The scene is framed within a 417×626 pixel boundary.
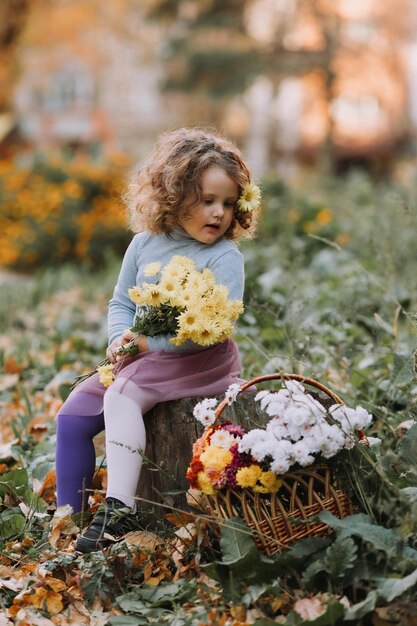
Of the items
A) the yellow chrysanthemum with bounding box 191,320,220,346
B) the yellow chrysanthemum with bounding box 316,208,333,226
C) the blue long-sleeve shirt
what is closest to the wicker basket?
the yellow chrysanthemum with bounding box 191,320,220,346

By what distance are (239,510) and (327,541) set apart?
254 millimetres

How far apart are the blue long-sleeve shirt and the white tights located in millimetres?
204

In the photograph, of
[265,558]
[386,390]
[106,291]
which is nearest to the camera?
[265,558]

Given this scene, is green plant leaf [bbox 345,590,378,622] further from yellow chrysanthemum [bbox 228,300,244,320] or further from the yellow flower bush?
the yellow flower bush

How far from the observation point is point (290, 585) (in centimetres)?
245

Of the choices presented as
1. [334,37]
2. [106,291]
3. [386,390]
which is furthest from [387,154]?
[386,390]

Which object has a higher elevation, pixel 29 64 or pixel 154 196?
pixel 29 64

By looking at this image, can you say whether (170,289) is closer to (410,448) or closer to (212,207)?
(212,207)

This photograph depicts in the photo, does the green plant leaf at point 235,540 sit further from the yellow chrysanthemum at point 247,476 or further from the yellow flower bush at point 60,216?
the yellow flower bush at point 60,216

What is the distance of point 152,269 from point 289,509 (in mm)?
872

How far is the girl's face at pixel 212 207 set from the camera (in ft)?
9.85

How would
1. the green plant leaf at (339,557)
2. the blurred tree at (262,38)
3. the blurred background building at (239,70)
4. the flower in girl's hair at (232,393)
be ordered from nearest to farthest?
the green plant leaf at (339,557)
the flower in girl's hair at (232,393)
the blurred background building at (239,70)
the blurred tree at (262,38)

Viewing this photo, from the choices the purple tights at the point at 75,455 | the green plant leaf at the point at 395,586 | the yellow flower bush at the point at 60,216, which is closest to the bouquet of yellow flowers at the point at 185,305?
the purple tights at the point at 75,455

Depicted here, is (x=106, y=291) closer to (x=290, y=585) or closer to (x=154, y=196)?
(x=154, y=196)
